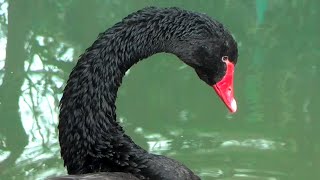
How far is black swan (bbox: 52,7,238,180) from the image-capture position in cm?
213

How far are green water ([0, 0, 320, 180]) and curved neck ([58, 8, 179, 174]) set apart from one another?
3.06 feet

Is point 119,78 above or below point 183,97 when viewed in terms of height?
below

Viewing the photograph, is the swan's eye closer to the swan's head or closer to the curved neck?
the swan's head

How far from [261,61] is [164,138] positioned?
1.32 meters

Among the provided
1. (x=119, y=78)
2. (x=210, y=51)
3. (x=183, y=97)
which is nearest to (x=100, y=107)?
(x=119, y=78)

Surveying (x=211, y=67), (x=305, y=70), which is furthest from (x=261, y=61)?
(x=211, y=67)

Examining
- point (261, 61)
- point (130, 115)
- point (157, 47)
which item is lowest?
point (157, 47)

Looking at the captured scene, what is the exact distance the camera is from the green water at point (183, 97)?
10.6 feet

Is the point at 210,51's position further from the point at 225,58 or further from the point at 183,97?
the point at 183,97

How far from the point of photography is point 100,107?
2.18 meters

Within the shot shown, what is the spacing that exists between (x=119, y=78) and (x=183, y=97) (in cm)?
168

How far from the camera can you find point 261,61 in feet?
14.8

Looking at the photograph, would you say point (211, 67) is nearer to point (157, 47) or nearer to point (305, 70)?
point (157, 47)

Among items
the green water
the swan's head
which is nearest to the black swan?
the swan's head
